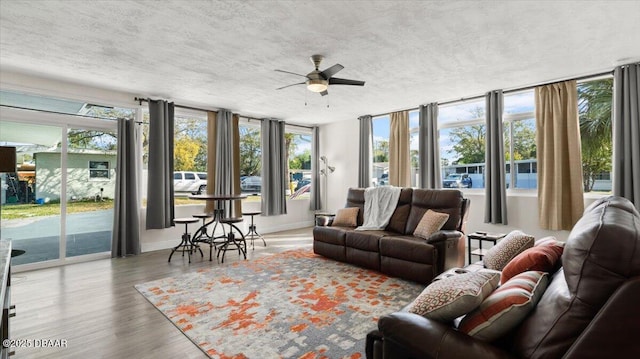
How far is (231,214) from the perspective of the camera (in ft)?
20.1

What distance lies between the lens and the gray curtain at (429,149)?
575 centimetres

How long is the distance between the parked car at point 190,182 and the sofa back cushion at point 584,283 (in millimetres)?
5550

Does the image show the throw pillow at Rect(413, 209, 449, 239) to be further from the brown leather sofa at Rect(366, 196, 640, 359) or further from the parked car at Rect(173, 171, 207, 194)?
the parked car at Rect(173, 171, 207, 194)

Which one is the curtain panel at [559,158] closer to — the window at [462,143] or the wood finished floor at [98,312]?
the window at [462,143]

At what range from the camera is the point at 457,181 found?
5871mm

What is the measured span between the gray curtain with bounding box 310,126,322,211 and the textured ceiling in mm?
3223

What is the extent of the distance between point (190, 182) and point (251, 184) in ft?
4.59

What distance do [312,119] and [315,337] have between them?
18.3 ft

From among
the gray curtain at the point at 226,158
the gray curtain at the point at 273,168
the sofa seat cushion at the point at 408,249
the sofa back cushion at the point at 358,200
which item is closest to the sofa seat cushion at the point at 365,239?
the sofa seat cushion at the point at 408,249

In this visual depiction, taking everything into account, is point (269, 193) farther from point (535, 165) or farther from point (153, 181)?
→ point (535, 165)

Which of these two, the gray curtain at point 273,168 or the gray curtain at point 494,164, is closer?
the gray curtain at point 494,164

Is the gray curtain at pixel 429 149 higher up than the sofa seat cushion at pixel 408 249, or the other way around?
the gray curtain at pixel 429 149

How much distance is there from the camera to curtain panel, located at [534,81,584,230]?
4.39 meters

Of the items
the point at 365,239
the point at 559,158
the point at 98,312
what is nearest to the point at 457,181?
the point at 559,158
